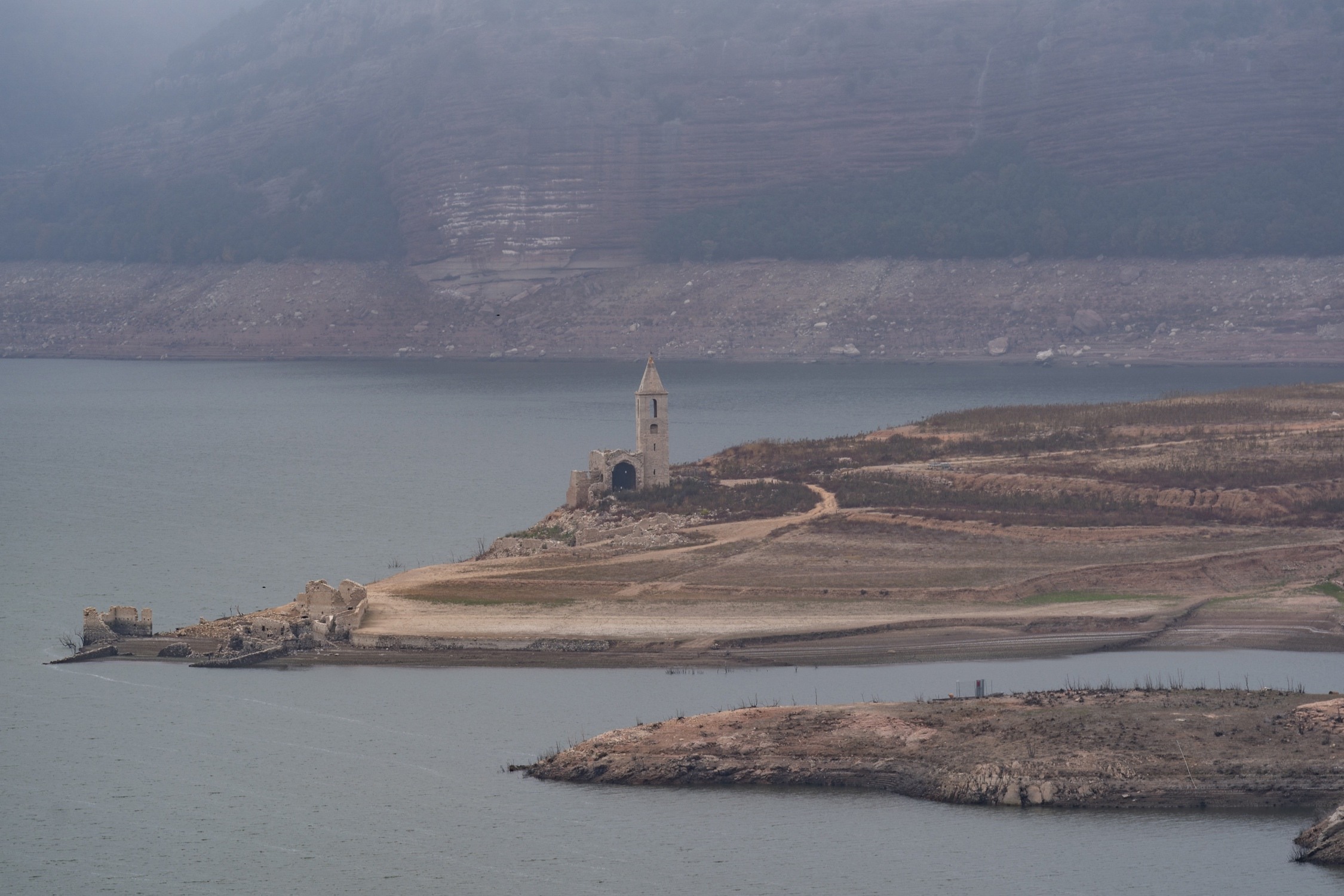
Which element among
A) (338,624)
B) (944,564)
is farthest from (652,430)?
(338,624)

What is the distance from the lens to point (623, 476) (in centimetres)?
7481

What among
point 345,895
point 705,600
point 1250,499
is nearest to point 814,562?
point 705,600

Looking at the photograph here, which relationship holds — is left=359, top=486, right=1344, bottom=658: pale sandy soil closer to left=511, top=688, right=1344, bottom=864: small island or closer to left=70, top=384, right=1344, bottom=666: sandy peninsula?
left=70, top=384, right=1344, bottom=666: sandy peninsula

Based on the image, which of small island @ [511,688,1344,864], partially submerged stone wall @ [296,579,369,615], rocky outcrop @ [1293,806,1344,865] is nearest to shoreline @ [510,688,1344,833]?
small island @ [511,688,1344,864]

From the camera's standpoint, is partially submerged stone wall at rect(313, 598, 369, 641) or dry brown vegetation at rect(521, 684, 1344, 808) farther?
partially submerged stone wall at rect(313, 598, 369, 641)

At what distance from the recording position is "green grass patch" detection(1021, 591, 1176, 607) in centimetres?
6097

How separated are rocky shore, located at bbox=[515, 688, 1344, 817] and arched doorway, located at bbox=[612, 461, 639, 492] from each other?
94.0 ft

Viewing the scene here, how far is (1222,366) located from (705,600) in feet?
484

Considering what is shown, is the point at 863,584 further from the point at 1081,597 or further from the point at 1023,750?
the point at 1023,750

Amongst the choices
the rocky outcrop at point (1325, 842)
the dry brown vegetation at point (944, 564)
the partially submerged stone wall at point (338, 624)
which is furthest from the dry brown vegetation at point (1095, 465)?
the rocky outcrop at point (1325, 842)

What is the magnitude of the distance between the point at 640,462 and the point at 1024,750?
33.7 m

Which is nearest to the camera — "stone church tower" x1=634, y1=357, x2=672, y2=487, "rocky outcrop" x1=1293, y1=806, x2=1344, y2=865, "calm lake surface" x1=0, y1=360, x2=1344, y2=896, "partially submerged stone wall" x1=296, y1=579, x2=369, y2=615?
"rocky outcrop" x1=1293, y1=806, x2=1344, y2=865

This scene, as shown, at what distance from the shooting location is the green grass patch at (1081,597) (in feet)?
200

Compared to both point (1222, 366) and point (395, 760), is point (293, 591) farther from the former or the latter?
point (1222, 366)
